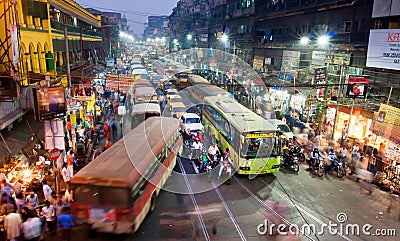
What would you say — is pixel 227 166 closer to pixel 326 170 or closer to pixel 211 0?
pixel 326 170

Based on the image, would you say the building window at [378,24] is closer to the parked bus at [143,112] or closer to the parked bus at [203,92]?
the parked bus at [203,92]

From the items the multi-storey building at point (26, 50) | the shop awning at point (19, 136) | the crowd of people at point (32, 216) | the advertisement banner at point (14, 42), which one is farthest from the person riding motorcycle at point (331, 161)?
the advertisement banner at point (14, 42)

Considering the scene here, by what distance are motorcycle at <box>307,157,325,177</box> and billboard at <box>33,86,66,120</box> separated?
12623mm

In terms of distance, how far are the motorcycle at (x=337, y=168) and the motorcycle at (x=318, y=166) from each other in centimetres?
57

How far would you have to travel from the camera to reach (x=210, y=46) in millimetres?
56906

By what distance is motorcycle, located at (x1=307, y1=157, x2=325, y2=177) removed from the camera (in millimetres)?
15797

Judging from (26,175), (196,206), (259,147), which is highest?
(259,147)

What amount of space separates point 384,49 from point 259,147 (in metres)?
9.17

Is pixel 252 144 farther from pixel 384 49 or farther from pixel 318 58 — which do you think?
pixel 318 58

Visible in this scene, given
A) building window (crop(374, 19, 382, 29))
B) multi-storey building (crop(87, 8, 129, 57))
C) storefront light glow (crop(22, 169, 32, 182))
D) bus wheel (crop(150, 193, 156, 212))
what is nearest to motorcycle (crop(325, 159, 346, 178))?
building window (crop(374, 19, 382, 29))

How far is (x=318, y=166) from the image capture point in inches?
639

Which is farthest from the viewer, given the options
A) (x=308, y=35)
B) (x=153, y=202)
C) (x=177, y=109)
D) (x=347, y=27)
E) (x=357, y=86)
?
(x=177, y=109)

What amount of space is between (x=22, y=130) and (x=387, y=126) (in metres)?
17.0

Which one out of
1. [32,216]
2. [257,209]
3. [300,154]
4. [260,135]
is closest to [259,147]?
[260,135]
